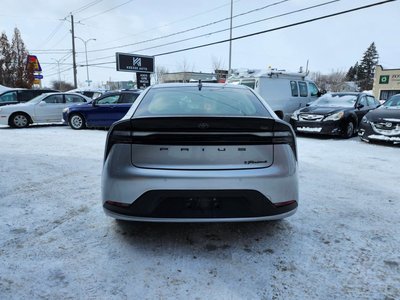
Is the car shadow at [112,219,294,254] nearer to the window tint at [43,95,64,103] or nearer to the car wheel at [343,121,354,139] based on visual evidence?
the car wheel at [343,121,354,139]

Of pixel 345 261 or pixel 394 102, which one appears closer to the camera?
pixel 345 261

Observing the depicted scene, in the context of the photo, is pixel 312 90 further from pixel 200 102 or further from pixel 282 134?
pixel 282 134

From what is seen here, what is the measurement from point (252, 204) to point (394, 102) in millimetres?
8972

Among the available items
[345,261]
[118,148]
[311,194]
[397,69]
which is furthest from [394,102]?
[397,69]

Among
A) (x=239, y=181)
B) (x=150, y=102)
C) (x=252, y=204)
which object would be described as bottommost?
(x=252, y=204)

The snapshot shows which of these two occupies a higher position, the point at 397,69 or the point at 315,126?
the point at 397,69

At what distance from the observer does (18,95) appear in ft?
48.3

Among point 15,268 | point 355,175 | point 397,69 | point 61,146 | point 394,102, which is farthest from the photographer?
point 397,69

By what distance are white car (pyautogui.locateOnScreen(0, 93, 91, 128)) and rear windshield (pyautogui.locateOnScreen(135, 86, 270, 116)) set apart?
10.3 meters

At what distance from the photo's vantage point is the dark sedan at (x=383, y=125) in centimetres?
809

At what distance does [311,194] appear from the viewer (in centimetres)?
427

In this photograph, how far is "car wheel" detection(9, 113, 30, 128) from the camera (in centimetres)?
1194

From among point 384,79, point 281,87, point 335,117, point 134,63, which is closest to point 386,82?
point 384,79

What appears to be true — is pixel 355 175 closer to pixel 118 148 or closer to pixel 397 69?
pixel 118 148
